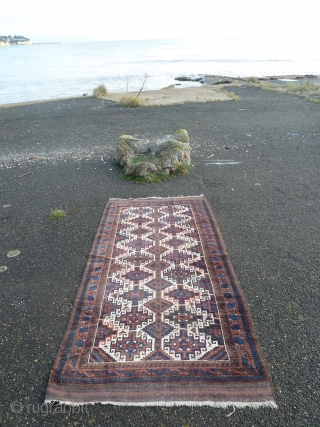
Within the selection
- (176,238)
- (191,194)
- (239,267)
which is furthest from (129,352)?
(191,194)

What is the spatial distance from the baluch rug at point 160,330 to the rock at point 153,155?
250 centimetres

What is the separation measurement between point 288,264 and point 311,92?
16487 millimetres

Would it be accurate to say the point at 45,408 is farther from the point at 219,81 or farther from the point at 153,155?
the point at 219,81

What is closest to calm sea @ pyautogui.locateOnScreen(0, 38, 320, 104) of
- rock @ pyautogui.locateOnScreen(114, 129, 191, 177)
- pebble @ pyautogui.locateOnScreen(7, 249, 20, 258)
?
rock @ pyautogui.locateOnScreen(114, 129, 191, 177)

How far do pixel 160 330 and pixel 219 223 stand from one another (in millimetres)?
2456

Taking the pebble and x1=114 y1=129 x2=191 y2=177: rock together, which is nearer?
the pebble

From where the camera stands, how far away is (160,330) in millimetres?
3504

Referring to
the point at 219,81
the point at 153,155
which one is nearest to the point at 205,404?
the point at 153,155

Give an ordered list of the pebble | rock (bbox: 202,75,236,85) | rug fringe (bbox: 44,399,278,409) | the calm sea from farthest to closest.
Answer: the calm sea, rock (bbox: 202,75,236,85), the pebble, rug fringe (bbox: 44,399,278,409)

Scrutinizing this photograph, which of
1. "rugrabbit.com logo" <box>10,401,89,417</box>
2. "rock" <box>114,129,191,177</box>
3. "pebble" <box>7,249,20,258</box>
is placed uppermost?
"rock" <box>114,129,191,177</box>

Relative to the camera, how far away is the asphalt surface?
2.81m

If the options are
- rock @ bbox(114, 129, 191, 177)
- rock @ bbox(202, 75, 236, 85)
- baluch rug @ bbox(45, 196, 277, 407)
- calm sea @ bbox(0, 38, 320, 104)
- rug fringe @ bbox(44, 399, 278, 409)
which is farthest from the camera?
calm sea @ bbox(0, 38, 320, 104)

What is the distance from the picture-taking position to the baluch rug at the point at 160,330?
290cm

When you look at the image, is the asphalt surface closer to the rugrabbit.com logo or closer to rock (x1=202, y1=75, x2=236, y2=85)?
the rugrabbit.com logo
